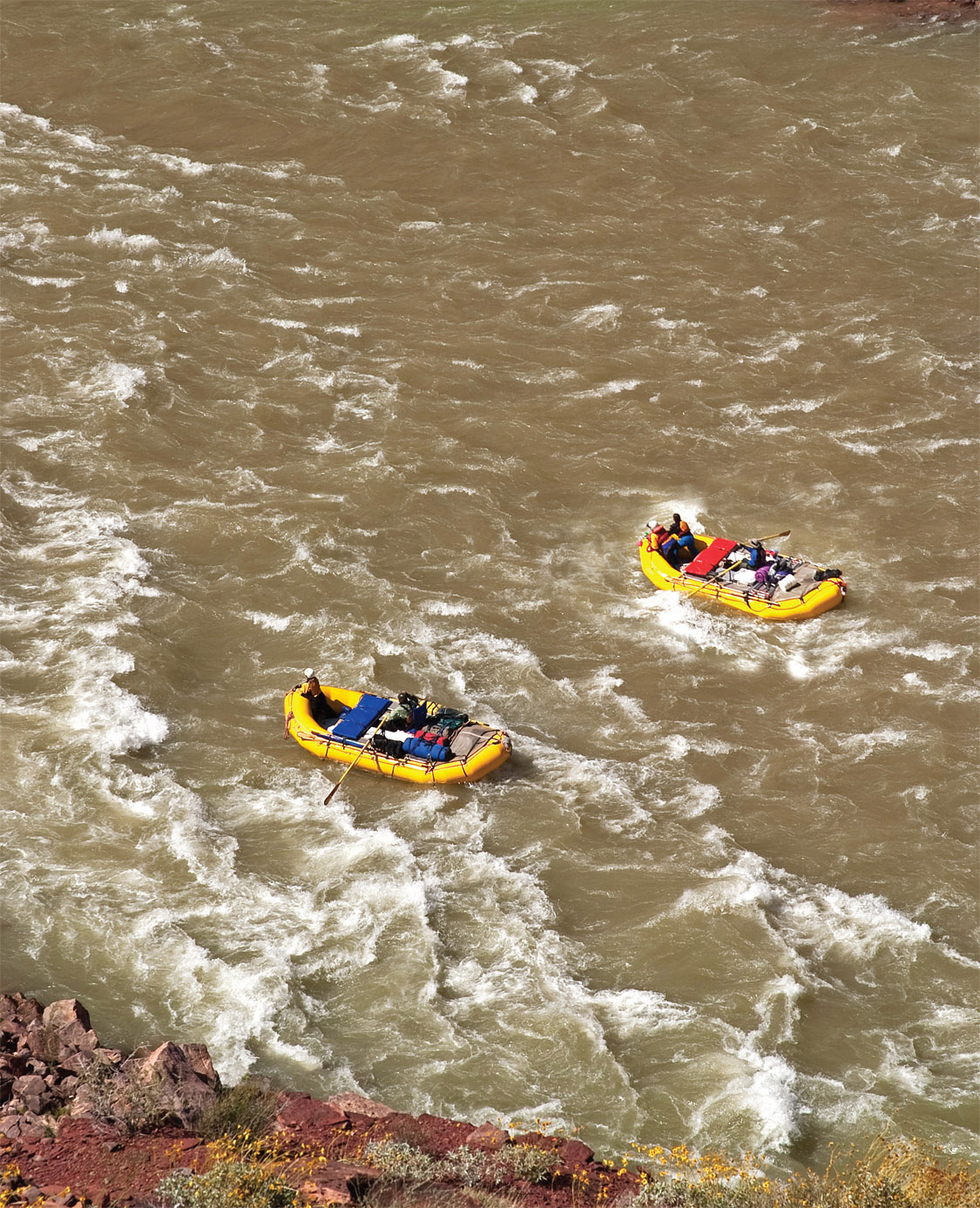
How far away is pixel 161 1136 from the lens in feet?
39.0

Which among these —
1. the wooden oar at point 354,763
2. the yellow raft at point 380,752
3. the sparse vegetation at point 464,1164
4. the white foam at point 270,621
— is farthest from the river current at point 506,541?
the sparse vegetation at point 464,1164

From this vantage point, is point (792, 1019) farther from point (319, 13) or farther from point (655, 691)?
point (319, 13)

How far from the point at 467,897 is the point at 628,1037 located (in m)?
2.97

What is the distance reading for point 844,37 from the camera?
42406mm

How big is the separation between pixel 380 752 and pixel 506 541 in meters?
6.57

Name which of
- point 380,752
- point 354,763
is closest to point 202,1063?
point 354,763

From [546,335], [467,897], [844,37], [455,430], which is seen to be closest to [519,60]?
[844,37]

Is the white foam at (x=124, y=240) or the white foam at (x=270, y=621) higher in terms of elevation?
the white foam at (x=124, y=240)

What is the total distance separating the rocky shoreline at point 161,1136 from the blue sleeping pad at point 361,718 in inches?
252

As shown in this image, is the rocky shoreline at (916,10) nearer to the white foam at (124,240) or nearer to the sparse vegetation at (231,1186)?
the white foam at (124,240)

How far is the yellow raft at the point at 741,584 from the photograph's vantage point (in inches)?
871

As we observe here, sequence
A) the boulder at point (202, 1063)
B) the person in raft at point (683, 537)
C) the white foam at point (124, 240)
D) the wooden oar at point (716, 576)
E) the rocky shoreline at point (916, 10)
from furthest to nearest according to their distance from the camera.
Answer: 1. the rocky shoreline at point (916, 10)
2. the white foam at point (124, 240)
3. the person in raft at point (683, 537)
4. the wooden oar at point (716, 576)
5. the boulder at point (202, 1063)

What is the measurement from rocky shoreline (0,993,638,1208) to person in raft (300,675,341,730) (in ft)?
22.6

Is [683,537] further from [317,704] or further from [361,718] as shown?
[317,704]
